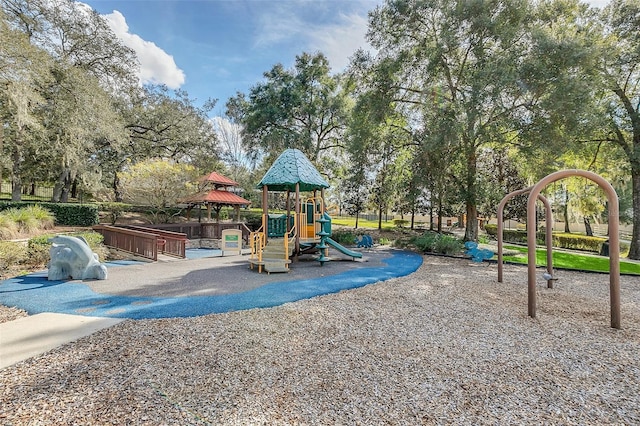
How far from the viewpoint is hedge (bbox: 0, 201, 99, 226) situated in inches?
639

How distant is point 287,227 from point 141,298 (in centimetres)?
504

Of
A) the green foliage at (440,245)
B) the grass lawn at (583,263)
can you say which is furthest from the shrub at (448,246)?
the grass lawn at (583,263)

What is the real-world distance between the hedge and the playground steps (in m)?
13.1

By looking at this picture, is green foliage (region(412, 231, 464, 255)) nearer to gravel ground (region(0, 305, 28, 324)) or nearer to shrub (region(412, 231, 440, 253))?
shrub (region(412, 231, 440, 253))

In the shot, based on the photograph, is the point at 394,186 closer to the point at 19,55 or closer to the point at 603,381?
the point at 603,381

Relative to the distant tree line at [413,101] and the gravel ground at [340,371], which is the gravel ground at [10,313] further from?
the distant tree line at [413,101]

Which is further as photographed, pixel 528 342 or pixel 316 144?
pixel 316 144

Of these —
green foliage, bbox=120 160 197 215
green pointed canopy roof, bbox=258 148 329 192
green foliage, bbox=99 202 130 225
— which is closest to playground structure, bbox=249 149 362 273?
green pointed canopy roof, bbox=258 148 329 192

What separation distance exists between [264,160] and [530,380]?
22451 mm

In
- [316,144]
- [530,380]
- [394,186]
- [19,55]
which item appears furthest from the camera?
[316,144]

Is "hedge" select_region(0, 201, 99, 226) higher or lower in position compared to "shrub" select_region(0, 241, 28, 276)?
higher

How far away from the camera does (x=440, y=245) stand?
13.4 meters

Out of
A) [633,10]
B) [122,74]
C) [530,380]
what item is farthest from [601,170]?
[122,74]

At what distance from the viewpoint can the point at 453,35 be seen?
484 inches
